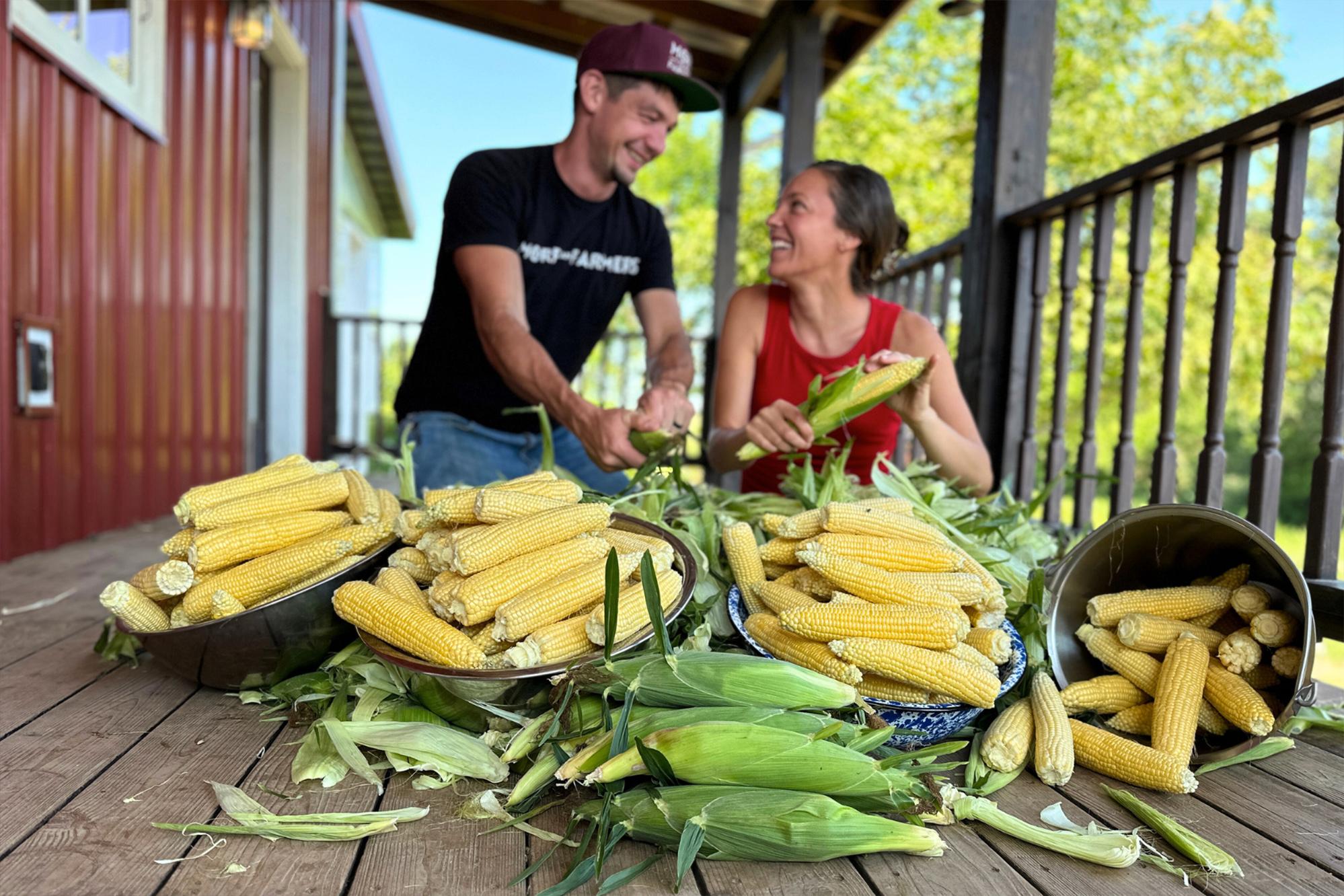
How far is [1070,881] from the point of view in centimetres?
116

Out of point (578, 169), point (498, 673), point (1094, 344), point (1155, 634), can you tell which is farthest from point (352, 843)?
point (1094, 344)

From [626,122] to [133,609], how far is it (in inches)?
87.4

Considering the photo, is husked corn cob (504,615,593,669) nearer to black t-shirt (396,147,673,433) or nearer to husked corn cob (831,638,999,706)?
husked corn cob (831,638,999,706)

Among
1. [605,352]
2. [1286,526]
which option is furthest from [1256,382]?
[605,352]

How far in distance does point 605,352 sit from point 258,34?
3078mm

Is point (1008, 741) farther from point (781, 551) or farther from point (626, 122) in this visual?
point (626, 122)

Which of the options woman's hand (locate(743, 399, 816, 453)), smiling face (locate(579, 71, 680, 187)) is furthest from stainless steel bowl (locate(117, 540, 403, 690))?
smiling face (locate(579, 71, 680, 187))

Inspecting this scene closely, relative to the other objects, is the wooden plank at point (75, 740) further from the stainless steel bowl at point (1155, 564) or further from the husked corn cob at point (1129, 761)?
the stainless steel bowl at point (1155, 564)

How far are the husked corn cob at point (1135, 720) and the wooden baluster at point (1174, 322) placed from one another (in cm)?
117

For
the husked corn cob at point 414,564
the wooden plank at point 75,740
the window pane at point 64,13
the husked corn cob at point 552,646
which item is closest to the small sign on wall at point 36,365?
the window pane at point 64,13

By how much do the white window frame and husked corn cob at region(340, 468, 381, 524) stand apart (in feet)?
7.35

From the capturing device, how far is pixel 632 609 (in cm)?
142

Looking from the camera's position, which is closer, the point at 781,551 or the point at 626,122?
the point at 781,551

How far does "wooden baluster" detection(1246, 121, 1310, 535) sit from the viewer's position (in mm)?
2221
